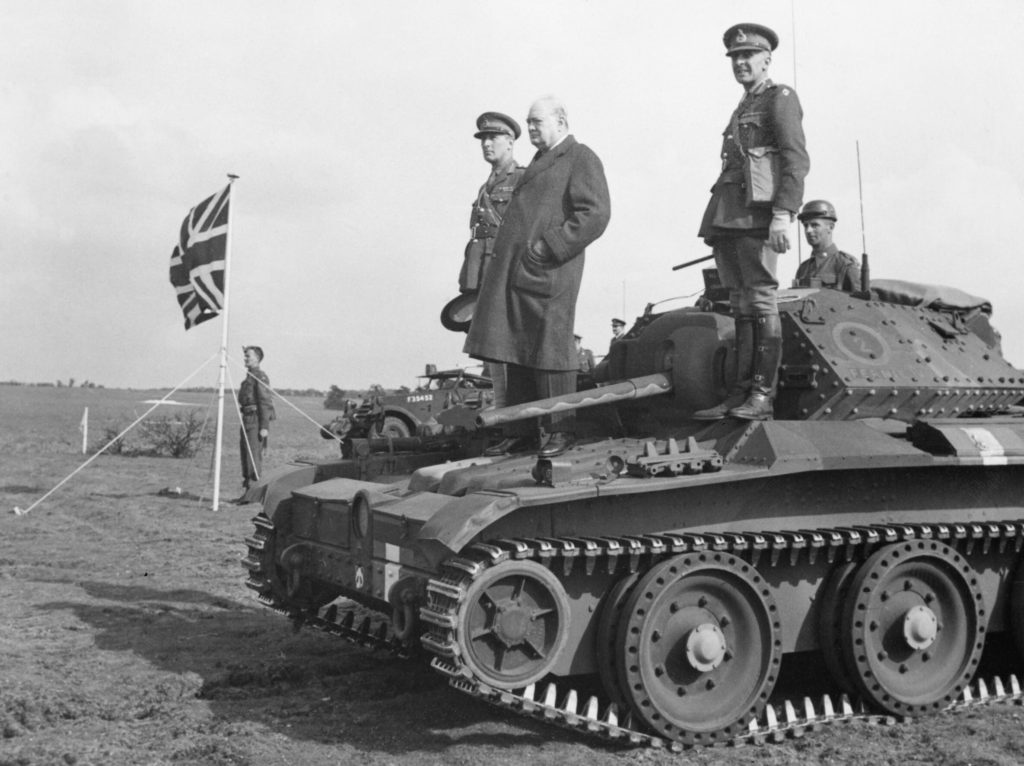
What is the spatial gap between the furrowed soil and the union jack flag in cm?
442

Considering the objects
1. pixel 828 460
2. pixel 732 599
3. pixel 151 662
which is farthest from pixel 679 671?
pixel 151 662

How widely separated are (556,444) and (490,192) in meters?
2.53

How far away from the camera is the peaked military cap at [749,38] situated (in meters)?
7.09

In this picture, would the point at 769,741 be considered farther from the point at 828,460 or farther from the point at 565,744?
the point at 828,460

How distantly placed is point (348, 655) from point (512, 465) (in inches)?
97.5

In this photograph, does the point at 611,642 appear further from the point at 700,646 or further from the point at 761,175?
the point at 761,175

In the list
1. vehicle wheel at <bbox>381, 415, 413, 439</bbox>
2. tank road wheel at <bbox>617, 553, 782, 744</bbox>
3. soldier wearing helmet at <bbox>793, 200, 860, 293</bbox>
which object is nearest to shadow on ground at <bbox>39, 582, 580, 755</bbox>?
tank road wheel at <bbox>617, 553, 782, 744</bbox>

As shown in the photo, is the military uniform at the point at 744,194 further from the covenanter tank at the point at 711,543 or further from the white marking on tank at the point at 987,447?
the white marking on tank at the point at 987,447

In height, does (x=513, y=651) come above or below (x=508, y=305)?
below

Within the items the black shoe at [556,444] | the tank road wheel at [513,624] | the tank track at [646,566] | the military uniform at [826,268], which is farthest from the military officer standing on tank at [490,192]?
the tank road wheel at [513,624]

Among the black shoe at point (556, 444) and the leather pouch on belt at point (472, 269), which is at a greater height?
the leather pouch on belt at point (472, 269)

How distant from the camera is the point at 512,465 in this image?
6.61 meters

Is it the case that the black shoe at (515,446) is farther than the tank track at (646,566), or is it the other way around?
the black shoe at (515,446)

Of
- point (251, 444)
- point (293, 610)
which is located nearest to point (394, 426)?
point (251, 444)
